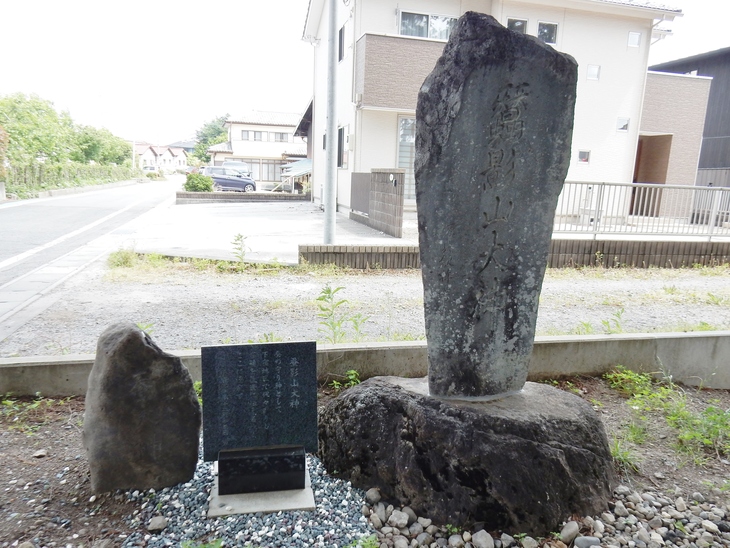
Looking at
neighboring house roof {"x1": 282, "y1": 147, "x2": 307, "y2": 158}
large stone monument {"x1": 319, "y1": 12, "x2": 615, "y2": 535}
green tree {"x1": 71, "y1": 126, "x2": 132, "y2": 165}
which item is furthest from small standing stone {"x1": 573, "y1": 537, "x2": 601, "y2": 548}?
green tree {"x1": 71, "y1": 126, "x2": 132, "y2": 165}

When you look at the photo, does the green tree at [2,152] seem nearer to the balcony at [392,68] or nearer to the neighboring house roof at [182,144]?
the balcony at [392,68]

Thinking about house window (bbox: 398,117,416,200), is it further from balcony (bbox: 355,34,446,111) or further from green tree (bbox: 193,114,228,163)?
green tree (bbox: 193,114,228,163)

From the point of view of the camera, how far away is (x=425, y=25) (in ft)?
43.8

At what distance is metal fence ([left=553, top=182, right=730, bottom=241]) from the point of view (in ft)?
29.2

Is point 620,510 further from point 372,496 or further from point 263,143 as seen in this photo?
point 263,143

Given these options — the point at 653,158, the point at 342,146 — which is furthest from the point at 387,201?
the point at 653,158

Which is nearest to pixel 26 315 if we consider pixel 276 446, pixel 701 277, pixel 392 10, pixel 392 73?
A: pixel 276 446

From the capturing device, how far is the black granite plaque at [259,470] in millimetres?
2334

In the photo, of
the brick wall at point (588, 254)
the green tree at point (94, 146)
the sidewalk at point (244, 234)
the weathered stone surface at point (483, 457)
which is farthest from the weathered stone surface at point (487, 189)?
the green tree at point (94, 146)

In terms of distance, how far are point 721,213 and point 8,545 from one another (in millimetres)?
10664

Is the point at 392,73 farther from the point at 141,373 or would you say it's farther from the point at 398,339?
the point at 141,373

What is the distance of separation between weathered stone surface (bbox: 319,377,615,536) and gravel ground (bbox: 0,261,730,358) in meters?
1.77

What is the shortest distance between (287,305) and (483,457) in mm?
3630

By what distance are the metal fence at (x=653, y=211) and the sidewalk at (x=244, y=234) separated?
9.55 ft
